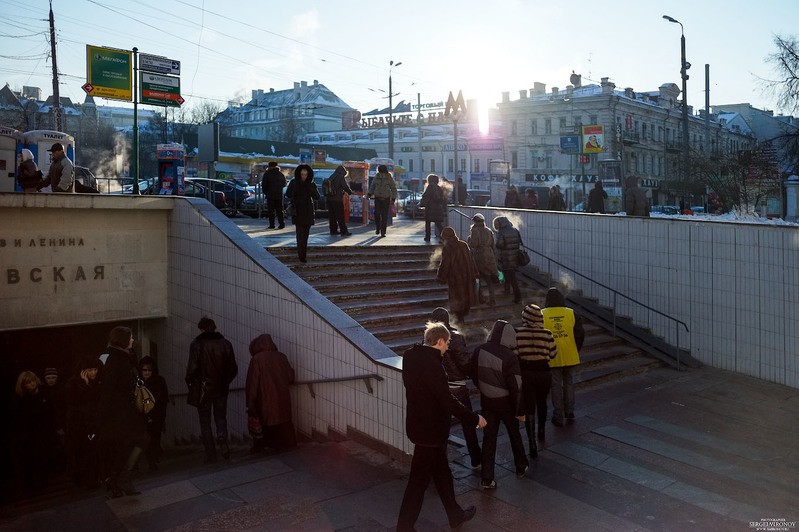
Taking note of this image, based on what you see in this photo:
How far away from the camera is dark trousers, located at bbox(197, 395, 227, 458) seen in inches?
360

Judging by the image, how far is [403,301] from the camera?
1149 centimetres

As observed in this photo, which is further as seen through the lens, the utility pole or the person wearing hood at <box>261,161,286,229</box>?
the utility pole

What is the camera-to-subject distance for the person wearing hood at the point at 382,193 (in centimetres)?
1625

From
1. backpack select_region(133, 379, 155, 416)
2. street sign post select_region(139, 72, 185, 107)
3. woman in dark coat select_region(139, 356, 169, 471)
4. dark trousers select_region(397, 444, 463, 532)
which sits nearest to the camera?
dark trousers select_region(397, 444, 463, 532)

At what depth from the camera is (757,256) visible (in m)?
11.2

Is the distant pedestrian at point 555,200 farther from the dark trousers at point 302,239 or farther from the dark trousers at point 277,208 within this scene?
the dark trousers at point 302,239

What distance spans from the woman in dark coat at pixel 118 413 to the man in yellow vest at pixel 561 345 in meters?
4.71

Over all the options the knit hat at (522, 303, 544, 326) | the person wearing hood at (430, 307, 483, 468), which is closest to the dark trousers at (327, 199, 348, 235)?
the knit hat at (522, 303, 544, 326)

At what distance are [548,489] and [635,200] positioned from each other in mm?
8501

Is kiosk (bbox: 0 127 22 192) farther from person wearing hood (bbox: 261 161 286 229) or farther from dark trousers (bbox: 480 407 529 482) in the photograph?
dark trousers (bbox: 480 407 529 482)

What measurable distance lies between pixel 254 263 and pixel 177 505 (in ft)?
12.9

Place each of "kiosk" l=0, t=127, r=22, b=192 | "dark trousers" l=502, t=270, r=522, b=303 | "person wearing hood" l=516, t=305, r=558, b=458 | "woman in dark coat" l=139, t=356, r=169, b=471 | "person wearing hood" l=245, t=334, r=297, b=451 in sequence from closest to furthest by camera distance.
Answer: "person wearing hood" l=516, t=305, r=558, b=458 → "person wearing hood" l=245, t=334, r=297, b=451 → "woman in dark coat" l=139, t=356, r=169, b=471 → "dark trousers" l=502, t=270, r=522, b=303 → "kiosk" l=0, t=127, r=22, b=192

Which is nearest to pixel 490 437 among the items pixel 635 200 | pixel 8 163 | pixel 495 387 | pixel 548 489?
pixel 495 387

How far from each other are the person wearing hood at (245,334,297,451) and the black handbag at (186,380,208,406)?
33.0 inches
